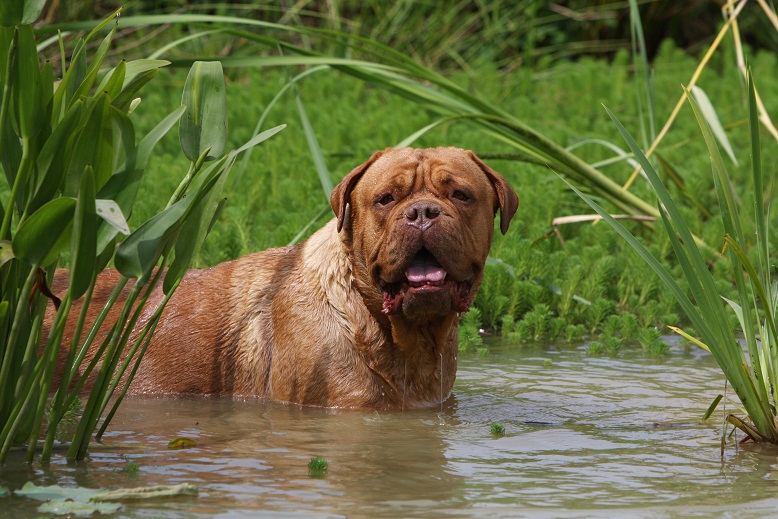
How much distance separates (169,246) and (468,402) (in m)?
2.08

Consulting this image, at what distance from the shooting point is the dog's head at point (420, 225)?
15.9 ft

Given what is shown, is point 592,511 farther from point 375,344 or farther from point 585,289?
point 585,289

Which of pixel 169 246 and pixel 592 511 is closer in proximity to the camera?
pixel 592 511

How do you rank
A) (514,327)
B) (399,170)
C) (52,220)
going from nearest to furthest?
1. (52,220)
2. (399,170)
3. (514,327)

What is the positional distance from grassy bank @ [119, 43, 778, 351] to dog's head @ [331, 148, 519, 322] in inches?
53.1

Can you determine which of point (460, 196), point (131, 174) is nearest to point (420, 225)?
point (460, 196)

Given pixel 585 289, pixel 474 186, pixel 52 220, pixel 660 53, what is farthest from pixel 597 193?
pixel 660 53

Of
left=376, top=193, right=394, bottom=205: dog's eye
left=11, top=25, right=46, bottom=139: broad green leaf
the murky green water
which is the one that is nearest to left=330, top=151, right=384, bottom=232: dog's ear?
left=376, top=193, right=394, bottom=205: dog's eye

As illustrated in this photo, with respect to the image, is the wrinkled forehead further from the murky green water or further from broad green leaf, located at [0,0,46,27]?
broad green leaf, located at [0,0,46,27]

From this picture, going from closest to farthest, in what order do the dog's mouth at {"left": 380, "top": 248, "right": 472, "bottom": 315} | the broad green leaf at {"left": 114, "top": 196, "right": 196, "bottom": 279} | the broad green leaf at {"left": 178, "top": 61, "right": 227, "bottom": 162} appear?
the broad green leaf at {"left": 114, "top": 196, "right": 196, "bottom": 279}
the broad green leaf at {"left": 178, "top": 61, "right": 227, "bottom": 162}
the dog's mouth at {"left": 380, "top": 248, "right": 472, "bottom": 315}

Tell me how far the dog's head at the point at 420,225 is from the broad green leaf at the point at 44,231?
67.4 inches

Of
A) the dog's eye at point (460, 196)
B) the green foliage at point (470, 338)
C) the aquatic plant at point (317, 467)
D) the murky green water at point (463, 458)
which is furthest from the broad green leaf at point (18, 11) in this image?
the green foliage at point (470, 338)

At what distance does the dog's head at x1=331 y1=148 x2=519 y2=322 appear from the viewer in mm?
4859

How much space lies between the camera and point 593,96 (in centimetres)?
1264
